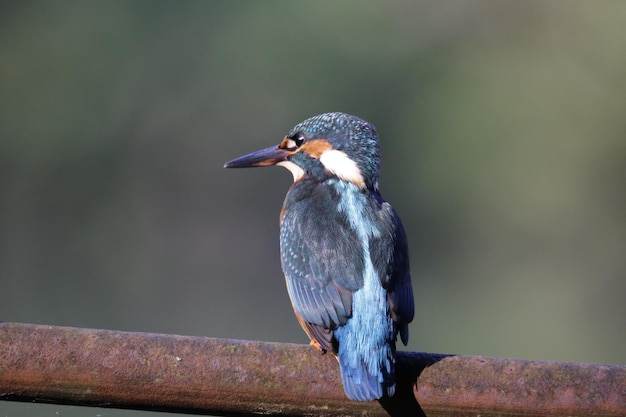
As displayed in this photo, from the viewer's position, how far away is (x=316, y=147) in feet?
7.29

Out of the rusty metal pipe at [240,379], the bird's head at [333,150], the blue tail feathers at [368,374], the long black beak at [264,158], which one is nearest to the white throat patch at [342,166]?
the bird's head at [333,150]

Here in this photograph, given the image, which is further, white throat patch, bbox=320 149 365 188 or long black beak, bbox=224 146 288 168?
long black beak, bbox=224 146 288 168

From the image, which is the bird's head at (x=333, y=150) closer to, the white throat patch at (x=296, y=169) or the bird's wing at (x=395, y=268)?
the white throat patch at (x=296, y=169)

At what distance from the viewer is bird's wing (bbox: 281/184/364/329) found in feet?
6.03

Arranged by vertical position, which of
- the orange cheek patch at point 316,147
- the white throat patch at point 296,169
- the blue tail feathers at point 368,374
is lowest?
the blue tail feathers at point 368,374

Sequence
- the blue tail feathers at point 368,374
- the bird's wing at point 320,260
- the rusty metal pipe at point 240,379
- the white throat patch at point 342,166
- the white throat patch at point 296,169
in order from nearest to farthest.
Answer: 1. the rusty metal pipe at point 240,379
2. the blue tail feathers at point 368,374
3. the bird's wing at point 320,260
4. the white throat patch at point 342,166
5. the white throat patch at point 296,169

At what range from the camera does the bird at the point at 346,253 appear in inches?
68.1

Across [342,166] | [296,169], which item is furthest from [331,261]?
[296,169]

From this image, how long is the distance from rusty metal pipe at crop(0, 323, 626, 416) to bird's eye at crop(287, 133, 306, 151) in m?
0.79

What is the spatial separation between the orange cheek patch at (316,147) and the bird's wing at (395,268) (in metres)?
0.24

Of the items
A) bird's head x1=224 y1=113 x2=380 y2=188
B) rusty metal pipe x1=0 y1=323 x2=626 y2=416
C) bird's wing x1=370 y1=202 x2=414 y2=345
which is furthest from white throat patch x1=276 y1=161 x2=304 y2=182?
rusty metal pipe x1=0 y1=323 x2=626 y2=416

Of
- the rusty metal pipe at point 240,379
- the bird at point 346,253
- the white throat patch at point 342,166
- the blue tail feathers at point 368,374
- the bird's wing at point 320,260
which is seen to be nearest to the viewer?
the rusty metal pipe at point 240,379

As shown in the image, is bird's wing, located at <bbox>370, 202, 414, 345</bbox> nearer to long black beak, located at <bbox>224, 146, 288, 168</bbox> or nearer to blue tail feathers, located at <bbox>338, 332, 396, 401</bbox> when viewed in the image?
blue tail feathers, located at <bbox>338, 332, 396, 401</bbox>

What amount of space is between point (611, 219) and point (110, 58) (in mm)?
3972
